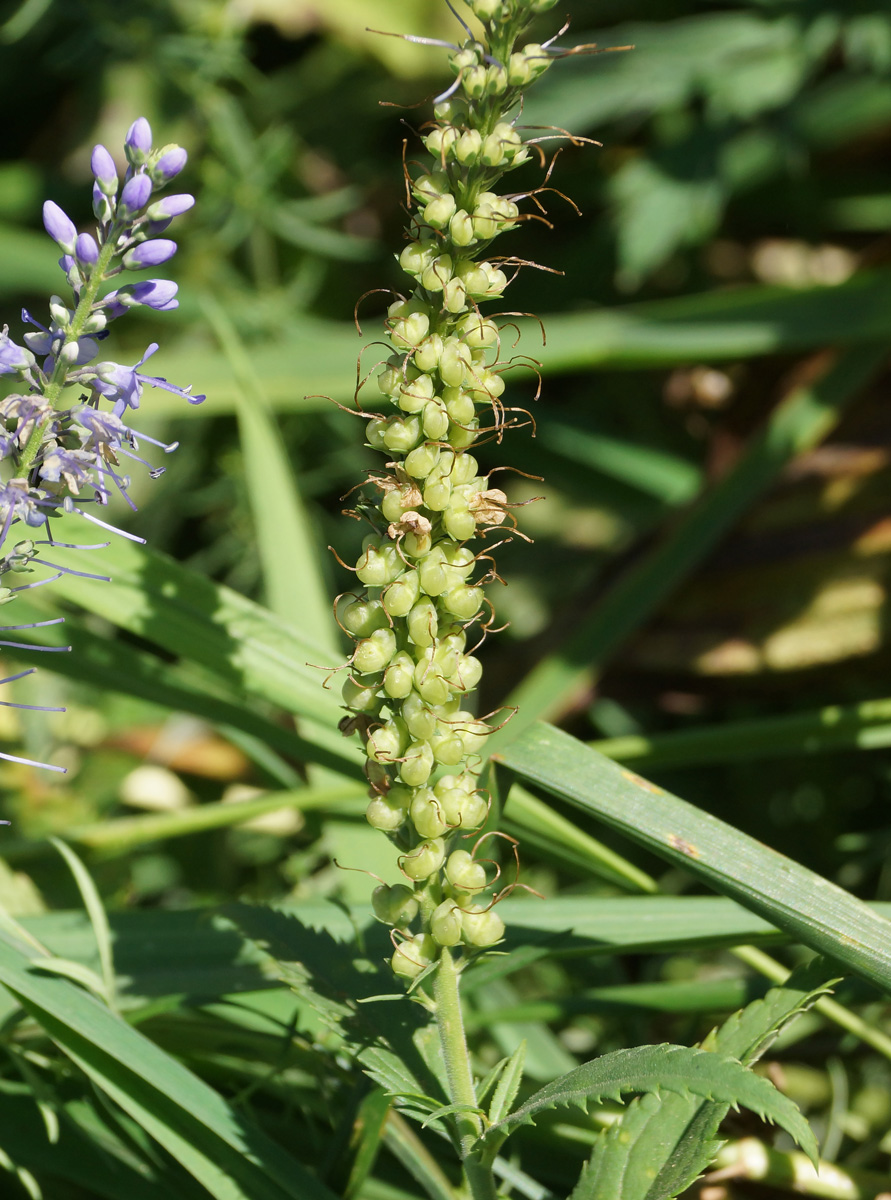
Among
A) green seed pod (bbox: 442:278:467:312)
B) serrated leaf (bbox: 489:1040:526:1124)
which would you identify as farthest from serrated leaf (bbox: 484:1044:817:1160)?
green seed pod (bbox: 442:278:467:312)

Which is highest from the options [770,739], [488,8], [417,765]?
[488,8]

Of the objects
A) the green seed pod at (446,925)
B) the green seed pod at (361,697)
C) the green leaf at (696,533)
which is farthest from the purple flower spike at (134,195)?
the green leaf at (696,533)

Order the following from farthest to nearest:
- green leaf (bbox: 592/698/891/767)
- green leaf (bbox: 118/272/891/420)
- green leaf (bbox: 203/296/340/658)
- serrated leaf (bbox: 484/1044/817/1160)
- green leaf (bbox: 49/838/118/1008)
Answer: green leaf (bbox: 118/272/891/420), green leaf (bbox: 203/296/340/658), green leaf (bbox: 592/698/891/767), green leaf (bbox: 49/838/118/1008), serrated leaf (bbox: 484/1044/817/1160)

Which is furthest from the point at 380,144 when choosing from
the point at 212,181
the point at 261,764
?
the point at 261,764

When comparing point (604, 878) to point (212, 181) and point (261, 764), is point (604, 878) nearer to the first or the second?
point (261, 764)

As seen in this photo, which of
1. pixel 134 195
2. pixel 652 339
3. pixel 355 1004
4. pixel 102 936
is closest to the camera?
pixel 134 195

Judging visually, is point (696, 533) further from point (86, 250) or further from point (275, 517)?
point (86, 250)

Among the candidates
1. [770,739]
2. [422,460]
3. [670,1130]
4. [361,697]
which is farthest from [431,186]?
[770,739]

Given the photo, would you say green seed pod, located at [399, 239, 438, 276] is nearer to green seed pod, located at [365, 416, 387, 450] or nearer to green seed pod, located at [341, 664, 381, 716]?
green seed pod, located at [365, 416, 387, 450]
